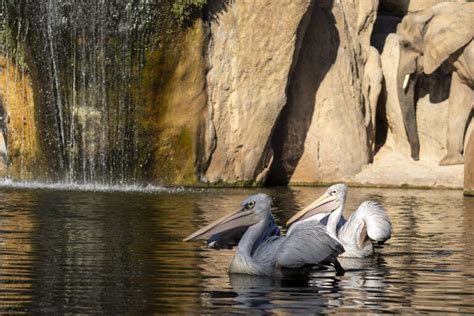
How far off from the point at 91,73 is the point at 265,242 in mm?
15297

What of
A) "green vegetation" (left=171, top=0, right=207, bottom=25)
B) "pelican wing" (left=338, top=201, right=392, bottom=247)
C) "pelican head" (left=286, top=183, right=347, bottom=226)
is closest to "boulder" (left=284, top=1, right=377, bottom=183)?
"green vegetation" (left=171, top=0, right=207, bottom=25)

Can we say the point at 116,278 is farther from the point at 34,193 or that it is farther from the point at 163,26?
the point at 163,26

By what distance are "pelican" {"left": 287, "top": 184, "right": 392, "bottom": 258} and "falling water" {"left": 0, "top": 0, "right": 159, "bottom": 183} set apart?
12608 millimetres

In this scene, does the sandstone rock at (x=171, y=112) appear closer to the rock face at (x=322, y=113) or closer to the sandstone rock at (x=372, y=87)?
the rock face at (x=322, y=113)

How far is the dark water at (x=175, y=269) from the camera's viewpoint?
10.7m

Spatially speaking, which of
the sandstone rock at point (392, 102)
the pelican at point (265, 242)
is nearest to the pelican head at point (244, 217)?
the pelican at point (265, 242)

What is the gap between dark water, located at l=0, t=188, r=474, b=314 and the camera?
1073 cm

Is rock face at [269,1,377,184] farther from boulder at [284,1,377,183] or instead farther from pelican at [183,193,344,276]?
pelican at [183,193,344,276]

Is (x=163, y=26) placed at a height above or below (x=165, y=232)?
above

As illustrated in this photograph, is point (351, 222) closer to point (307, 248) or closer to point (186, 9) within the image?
point (307, 248)

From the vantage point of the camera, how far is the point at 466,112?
3134cm

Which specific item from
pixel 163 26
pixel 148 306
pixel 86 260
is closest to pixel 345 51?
pixel 163 26

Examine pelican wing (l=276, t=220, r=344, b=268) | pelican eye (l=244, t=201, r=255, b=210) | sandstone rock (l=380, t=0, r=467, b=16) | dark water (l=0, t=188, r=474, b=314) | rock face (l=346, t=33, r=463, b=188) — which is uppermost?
sandstone rock (l=380, t=0, r=467, b=16)

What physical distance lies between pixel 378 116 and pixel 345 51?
2953 millimetres
